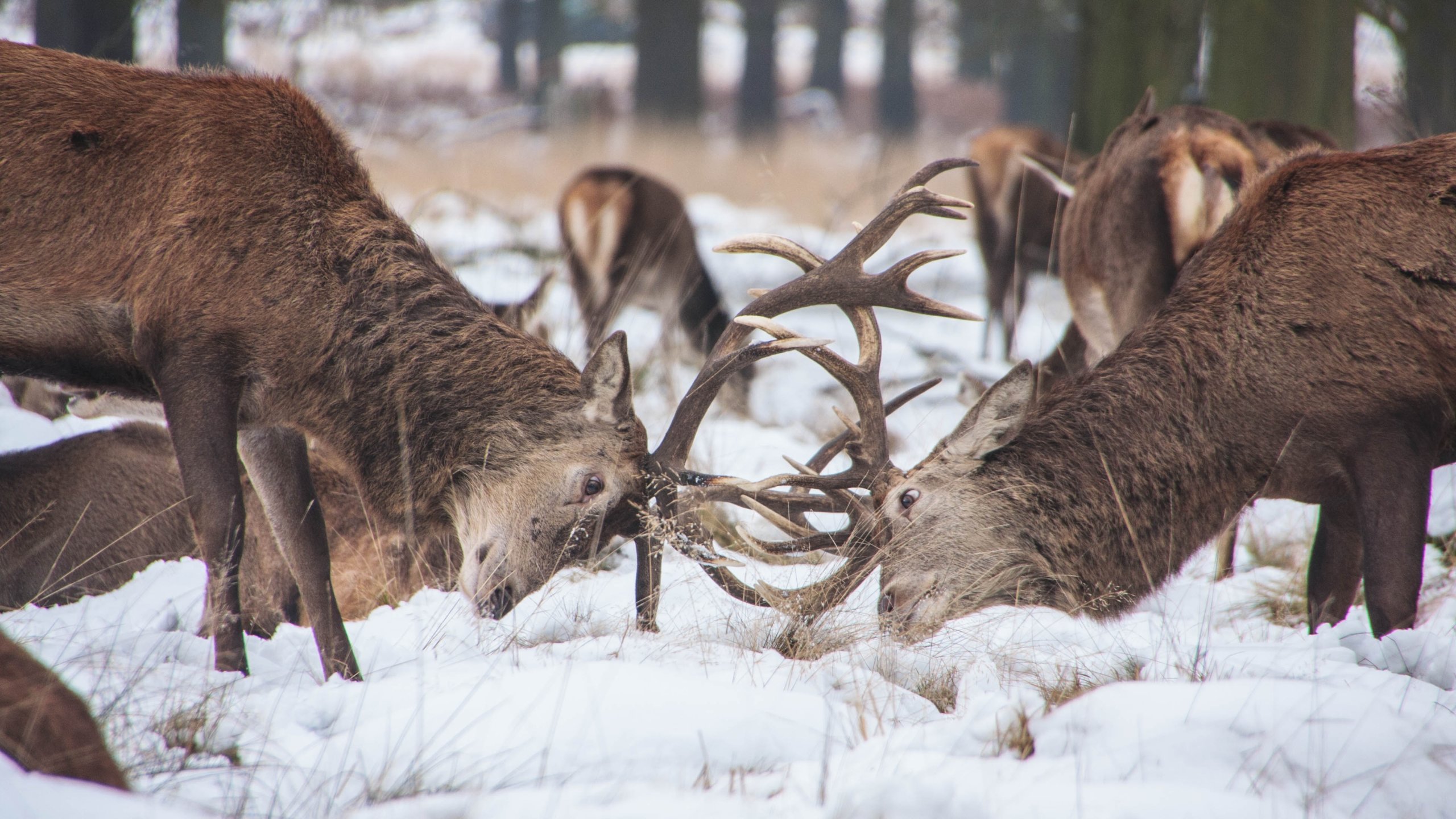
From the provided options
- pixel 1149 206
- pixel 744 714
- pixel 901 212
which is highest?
pixel 901 212

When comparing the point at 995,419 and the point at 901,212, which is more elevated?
the point at 901,212

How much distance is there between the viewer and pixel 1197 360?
12.7ft

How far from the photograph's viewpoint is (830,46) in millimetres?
36969

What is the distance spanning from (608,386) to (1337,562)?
2.46 meters

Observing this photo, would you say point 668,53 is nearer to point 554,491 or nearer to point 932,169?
point 932,169

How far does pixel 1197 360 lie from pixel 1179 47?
24.3 ft

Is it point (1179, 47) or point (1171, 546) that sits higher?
point (1179, 47)

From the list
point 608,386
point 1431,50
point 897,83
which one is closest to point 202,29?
point 608,386

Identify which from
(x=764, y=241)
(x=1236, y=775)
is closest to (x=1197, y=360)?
(x=764, y=241)

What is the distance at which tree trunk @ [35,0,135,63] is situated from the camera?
7043mm

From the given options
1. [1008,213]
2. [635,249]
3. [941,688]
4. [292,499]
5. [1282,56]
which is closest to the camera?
[941,688]

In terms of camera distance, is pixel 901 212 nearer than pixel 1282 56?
Yes

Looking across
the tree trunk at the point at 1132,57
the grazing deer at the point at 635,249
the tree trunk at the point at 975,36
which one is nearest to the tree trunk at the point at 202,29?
the grazing deer at the point at 635,249

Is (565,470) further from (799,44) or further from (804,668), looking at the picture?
(799,44)
